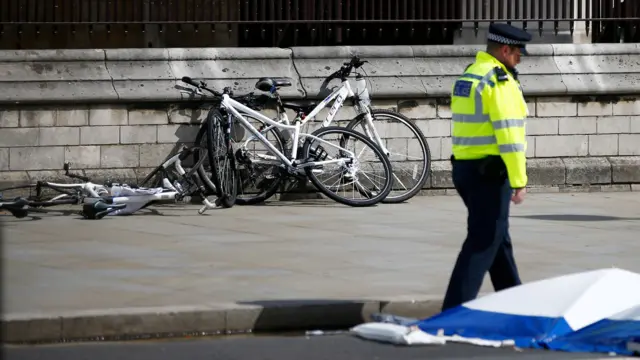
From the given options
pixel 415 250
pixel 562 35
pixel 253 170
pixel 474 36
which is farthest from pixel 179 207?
pixel 562 35

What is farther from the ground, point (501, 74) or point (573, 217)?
point (501, 74)

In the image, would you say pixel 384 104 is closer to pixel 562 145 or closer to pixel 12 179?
pixel 562 145

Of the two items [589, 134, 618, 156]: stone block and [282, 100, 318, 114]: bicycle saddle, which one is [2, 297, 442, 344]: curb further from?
[589, 134, 618, 156]: stone block

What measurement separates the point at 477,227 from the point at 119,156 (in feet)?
20.7

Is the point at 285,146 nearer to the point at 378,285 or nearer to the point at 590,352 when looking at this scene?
the point at 378,285

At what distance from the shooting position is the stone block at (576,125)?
14.5m

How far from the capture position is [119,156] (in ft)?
43.0

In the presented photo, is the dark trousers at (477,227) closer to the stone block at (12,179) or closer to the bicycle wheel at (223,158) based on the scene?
the bicycle wheel at (223,158)

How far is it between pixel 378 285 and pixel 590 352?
1.83 m

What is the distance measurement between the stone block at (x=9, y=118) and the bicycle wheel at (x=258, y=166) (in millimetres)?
2047

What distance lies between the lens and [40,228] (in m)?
11.1

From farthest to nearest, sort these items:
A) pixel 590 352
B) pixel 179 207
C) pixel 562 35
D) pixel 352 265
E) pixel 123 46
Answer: pixel 562 35, pixel 123 46, pixel 179 207, pixel 352 265, pixel 590 352

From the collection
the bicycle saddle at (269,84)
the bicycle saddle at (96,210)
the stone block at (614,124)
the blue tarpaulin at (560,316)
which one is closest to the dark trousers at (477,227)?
the blue tarpaulin at (560,316)

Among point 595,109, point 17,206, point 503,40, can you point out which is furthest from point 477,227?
point 595,109
